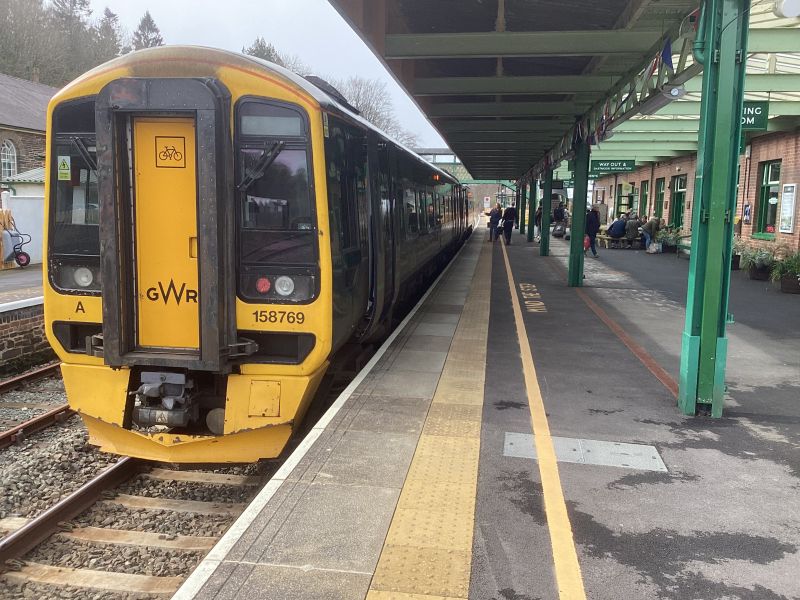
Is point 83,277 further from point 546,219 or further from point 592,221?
point 546,219

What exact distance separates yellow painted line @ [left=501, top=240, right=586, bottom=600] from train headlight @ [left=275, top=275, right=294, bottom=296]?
218 cm

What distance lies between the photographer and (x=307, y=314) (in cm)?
485

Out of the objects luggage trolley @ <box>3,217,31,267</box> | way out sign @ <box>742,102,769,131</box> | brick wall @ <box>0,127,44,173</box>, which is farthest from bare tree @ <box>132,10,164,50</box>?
way out sign @ <box>742,102,769,131</box>

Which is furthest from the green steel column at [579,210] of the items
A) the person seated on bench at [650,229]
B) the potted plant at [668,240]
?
the person seated on bench at [650,229]

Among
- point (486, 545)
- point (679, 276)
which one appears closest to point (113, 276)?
point (486, 545)

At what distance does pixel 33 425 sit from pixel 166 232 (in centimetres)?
320

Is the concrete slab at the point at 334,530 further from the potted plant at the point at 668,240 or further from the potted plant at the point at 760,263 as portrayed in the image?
the potted plant at the point at 668,240

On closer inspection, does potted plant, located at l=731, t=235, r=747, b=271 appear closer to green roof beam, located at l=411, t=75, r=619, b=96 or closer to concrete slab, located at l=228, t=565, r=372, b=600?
green roof beam, located at l=411, t=75, r=619, b=96

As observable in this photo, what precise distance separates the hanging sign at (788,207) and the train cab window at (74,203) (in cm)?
1502

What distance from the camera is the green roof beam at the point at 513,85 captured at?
1074 centimetres

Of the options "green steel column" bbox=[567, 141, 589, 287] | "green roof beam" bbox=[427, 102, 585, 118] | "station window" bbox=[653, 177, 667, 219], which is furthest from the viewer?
"station window" bbox=[653, 177, 667, 219]

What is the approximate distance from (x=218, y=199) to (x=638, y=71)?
7336 mm

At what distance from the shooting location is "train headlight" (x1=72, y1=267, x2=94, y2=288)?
16.4ft

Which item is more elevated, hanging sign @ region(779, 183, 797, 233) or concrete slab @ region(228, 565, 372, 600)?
hanging sign @ region(779, 183, 797, 233)
